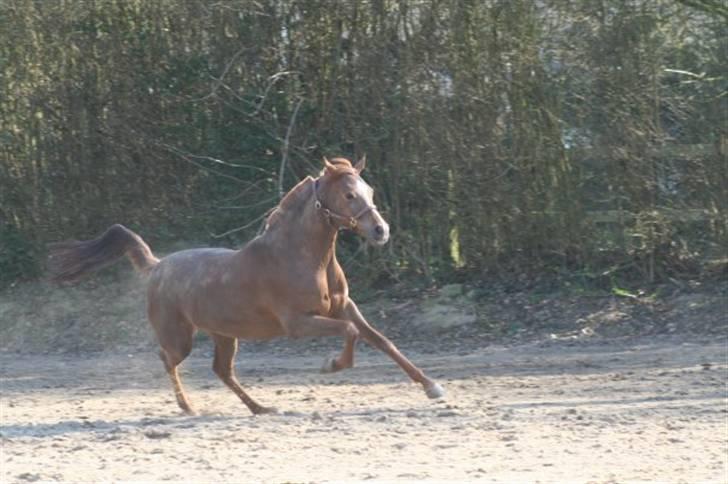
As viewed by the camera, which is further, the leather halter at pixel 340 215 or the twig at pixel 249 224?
the twig at pixel 249 224

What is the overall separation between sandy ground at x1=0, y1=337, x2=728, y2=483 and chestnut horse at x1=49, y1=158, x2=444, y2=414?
51 cm

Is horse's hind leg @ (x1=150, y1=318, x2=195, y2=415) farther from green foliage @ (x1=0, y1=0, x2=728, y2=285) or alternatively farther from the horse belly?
green foliage @ (x1=0, y1=0, x2=728, y2=285)

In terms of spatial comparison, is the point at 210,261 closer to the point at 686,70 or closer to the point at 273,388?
the point at 273,388

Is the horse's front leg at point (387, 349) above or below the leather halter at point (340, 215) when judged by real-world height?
below

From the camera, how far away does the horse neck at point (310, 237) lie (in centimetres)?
915

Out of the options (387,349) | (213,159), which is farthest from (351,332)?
(213,159)

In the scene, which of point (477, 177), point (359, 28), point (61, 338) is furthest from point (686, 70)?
point (61, 338)

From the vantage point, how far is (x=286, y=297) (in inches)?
361

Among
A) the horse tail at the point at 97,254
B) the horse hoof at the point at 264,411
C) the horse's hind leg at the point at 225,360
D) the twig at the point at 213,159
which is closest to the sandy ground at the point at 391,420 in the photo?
the horse hoof at the point at 264,411

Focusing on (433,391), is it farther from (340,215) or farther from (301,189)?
(301,189)

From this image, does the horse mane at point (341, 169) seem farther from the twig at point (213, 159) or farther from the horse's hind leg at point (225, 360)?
the twig at point (213, 159)

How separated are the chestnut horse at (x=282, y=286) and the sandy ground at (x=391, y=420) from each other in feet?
1.69

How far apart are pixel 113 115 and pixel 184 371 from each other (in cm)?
407

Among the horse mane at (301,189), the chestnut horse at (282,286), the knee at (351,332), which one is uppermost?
the horse mane at (301,189)
